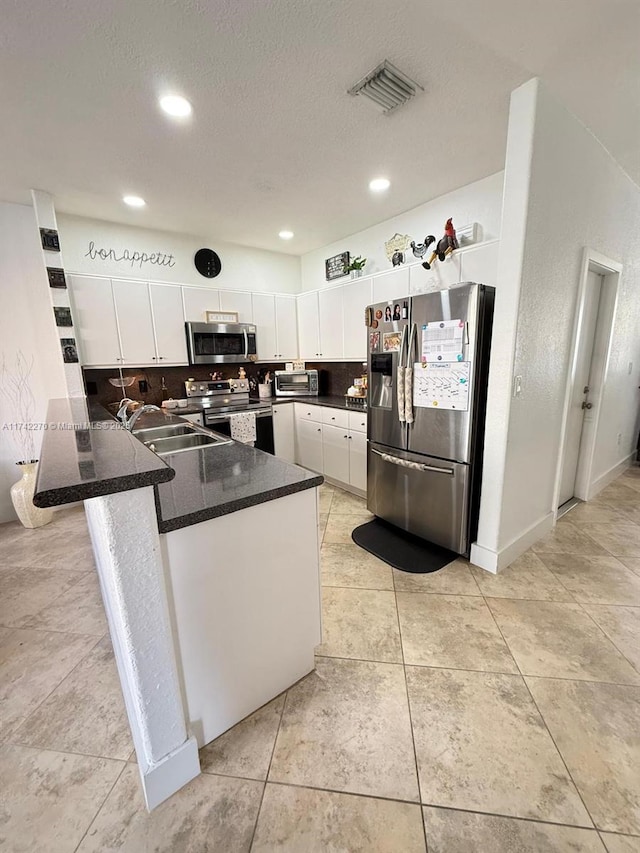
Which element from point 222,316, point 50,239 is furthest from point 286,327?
point 50,239

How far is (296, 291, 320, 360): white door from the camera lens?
168 inches

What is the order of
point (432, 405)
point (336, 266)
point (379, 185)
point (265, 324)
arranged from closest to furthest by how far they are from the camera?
1. point (432, 405)
2. point (379, 185)
3. point (336, 266)
4. point (265, 324)

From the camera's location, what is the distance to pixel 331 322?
4.04 metres

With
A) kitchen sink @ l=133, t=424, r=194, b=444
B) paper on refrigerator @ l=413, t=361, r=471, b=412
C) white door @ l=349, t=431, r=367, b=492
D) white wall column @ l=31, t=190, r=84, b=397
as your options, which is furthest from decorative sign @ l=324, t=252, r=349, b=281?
white wall column @ l=31, t=190, r=84, b=397

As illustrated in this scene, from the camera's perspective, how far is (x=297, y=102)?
6.12 feet

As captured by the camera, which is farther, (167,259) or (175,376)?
(175,376)

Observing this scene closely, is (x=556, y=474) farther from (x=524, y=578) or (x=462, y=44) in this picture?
(x=462, y=44)

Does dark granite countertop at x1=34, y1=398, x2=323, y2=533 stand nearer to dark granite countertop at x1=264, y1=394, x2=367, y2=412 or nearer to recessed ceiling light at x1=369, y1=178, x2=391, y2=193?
dark granite countertop at x1=264, y1=394, x2=367, y2=412

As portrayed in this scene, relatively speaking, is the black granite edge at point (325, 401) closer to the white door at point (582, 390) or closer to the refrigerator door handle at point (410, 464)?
the refrigerator door handle at point (410, 464)

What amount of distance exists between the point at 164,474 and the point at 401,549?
6.84ft

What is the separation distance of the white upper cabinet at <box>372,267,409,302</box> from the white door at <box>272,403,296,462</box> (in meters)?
1.61

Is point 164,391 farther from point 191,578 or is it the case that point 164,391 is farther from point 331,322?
point 191,578

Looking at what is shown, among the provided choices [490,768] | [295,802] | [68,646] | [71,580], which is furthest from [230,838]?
[71,580]

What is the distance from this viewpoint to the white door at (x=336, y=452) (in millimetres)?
3533
